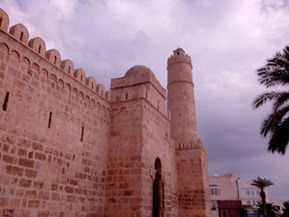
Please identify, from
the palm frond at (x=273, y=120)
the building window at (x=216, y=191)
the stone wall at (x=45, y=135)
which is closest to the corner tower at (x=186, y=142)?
the palm frond at (x=273, y=120)

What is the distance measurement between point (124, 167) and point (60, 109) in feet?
11.7

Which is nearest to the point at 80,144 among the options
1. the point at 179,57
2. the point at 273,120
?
the point at 273,120

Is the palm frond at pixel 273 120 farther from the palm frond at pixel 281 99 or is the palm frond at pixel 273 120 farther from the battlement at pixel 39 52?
the battlement at pixel 39 52

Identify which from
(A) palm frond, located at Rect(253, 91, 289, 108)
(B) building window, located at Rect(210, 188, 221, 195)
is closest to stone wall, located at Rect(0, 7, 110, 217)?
(A) palm frond, located at Rect(253, 91, 289, 108)

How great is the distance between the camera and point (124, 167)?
10398 mm

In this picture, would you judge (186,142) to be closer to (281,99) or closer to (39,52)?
(281,99)

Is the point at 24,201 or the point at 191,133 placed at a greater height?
the point at 191,133

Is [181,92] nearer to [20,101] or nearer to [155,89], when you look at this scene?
[155,89]

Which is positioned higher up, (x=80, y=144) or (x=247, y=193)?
(x=80, y=144)

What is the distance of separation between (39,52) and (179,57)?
14.1 metres

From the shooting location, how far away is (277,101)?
32.4ft

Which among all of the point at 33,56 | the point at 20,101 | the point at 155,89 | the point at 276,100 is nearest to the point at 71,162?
the point at 20,101

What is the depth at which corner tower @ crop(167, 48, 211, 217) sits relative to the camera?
14867 millimetres

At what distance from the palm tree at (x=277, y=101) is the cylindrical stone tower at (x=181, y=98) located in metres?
Result: 8.07
